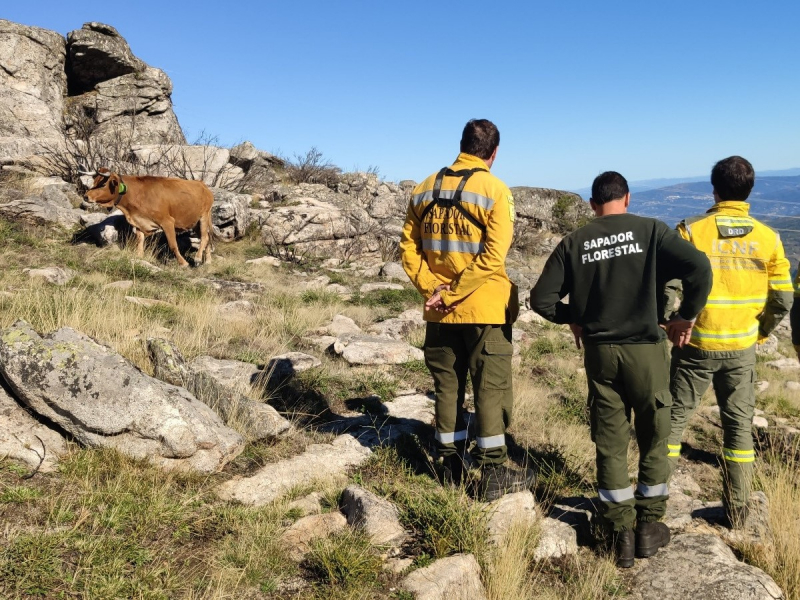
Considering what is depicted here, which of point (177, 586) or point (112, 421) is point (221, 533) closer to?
point (177, 586)

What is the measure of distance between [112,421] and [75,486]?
42 centimetres

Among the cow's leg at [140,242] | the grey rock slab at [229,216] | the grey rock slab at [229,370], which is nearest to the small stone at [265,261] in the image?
the grey rock slab at [229,216]

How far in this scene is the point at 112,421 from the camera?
346 cm

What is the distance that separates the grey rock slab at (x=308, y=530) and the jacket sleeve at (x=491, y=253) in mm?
1444

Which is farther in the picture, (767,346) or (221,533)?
(767,346)

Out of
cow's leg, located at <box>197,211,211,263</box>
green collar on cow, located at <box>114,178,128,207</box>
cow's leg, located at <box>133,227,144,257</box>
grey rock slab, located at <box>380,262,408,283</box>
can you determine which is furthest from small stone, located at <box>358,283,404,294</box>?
green collar on cow, located at <box>114,178,128,207</box>

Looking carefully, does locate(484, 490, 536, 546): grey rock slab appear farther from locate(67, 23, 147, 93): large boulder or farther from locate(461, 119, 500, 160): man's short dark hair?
locate(67, 23, 147, 93): large boulder

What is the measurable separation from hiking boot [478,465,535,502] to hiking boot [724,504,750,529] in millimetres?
1291

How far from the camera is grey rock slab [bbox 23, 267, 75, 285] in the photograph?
7.69m

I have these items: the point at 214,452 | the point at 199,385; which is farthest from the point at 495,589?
the point at 199,385

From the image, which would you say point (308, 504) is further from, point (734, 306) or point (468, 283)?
point (734, 306)

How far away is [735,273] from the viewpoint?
139 inches

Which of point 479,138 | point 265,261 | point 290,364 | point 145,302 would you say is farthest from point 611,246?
point 265,261

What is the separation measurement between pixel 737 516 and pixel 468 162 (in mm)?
2826
